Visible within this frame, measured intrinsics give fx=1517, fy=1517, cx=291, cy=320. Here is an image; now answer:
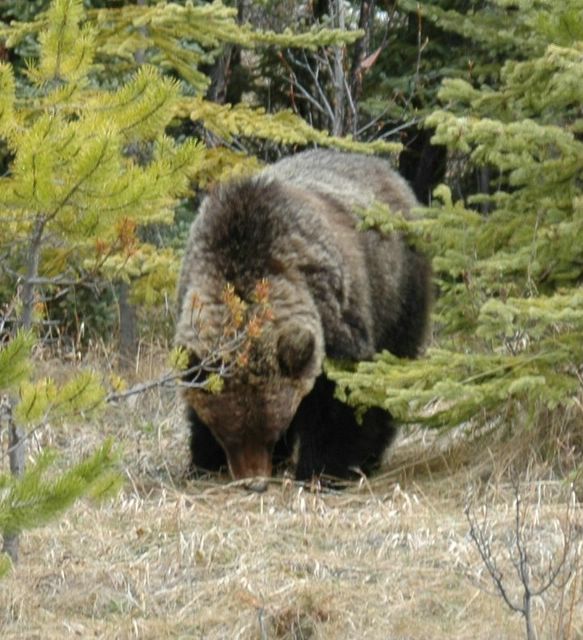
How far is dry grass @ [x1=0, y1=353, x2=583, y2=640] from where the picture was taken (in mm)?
6230

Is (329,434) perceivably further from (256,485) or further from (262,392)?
(262,392)

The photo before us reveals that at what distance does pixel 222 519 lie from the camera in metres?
7.94

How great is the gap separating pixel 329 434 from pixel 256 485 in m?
0.71

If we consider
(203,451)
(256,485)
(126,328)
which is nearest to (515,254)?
(256,485)

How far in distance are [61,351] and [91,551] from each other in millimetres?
4906

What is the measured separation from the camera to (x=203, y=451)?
29.9 ft

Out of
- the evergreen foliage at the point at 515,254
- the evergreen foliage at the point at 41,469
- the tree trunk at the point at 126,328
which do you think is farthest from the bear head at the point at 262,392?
the tree trunk at the point at 126,328

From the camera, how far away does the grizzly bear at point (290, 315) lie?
8.33m

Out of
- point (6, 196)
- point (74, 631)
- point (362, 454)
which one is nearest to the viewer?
point (6, 196)

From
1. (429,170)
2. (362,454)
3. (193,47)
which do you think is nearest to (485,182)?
(429,170)

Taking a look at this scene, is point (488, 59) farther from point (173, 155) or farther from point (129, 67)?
point (173, 155)

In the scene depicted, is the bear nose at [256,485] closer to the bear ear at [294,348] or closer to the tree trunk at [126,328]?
the bear ear at [294,348]

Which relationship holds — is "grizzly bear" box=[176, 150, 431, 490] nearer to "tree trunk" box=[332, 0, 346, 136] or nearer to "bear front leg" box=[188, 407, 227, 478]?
"bear front leg" box=[188, 407, 227, 478]

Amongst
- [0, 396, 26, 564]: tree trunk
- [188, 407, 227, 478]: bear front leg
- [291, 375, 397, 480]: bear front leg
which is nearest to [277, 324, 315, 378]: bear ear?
[291, 375, 397, 480]: bear front leg
